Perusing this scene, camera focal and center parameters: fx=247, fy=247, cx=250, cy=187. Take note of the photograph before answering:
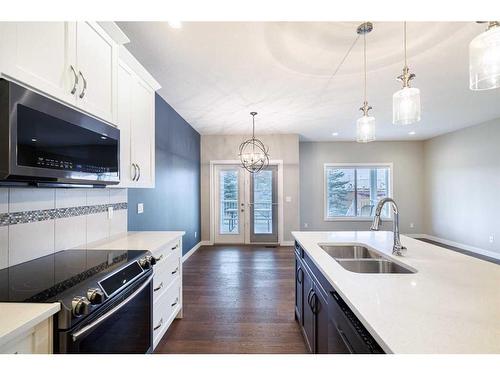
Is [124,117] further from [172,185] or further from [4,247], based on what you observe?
[172,185]

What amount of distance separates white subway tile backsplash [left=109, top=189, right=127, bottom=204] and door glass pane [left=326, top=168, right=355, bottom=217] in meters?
5.43

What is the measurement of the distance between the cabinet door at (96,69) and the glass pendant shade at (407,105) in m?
1.92

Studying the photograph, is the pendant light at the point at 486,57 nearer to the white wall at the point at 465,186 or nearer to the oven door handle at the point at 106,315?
the oven door handle at the point at 106,315

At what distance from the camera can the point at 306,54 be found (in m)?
2.41

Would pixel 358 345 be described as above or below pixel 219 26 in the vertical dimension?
below

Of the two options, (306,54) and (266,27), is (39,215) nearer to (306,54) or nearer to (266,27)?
(266,27)

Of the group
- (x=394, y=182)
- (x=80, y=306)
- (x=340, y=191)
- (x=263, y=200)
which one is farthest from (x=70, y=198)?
(x=394, y=182)

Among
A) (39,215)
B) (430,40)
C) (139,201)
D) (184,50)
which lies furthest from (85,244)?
(430,40)

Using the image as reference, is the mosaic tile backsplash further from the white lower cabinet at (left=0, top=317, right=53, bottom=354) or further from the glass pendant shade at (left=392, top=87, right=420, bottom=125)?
the glass pendant shade at (left=392, top=87, right=420, bottom=125)

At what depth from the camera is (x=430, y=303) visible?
3.11 feet

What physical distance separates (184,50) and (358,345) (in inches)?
101

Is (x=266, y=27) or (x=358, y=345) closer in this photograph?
(x=358, y=345)

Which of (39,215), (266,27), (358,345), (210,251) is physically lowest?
(210,251)

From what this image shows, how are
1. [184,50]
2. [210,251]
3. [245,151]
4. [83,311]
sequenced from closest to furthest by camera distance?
[83,311]
[184,50]
[210,251]
[245,151]
